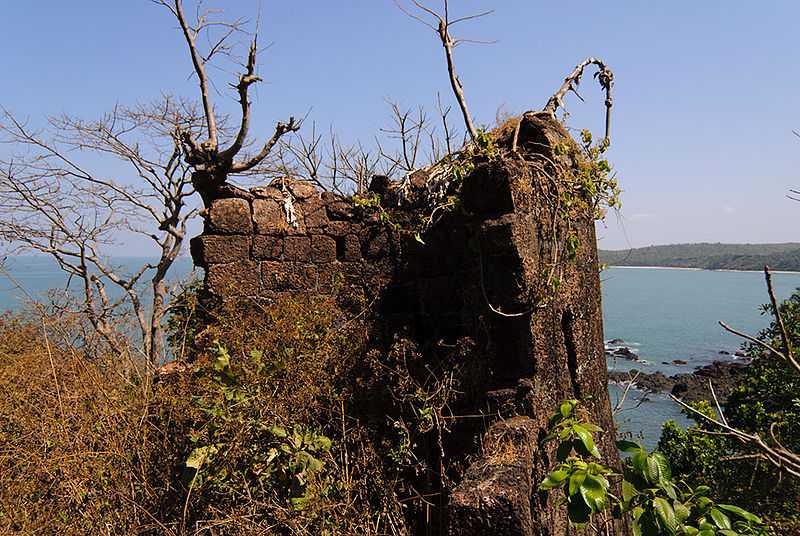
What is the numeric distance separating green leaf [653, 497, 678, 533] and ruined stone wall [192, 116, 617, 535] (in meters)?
0.78

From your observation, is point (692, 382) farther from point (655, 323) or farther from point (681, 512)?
point (655, 323)

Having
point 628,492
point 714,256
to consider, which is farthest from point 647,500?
point 714,256

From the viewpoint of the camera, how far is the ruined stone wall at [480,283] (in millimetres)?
3109

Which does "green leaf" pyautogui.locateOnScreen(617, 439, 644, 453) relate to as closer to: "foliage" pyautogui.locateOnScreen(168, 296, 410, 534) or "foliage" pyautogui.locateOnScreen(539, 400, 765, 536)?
"foliage" pyautogui.locateOnScreen(539, 400, 765, 536)

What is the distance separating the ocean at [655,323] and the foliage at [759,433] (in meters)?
1.14

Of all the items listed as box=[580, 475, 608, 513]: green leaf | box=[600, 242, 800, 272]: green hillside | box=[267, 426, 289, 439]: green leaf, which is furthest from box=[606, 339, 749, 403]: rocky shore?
box=[600, 242, 800, 272]: green hillside

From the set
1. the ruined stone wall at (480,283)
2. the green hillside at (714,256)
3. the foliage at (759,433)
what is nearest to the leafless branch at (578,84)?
the ruined stone wall at (480,283)

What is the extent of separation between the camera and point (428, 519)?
134 inches

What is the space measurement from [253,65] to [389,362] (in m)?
6.42

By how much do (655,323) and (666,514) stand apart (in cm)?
5282

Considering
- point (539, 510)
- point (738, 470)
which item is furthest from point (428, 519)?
point (738, 470)

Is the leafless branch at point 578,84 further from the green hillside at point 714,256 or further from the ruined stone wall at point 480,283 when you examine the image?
the green hillside at point 714,256

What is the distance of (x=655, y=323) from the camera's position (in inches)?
1966

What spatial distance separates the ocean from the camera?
6875mm
